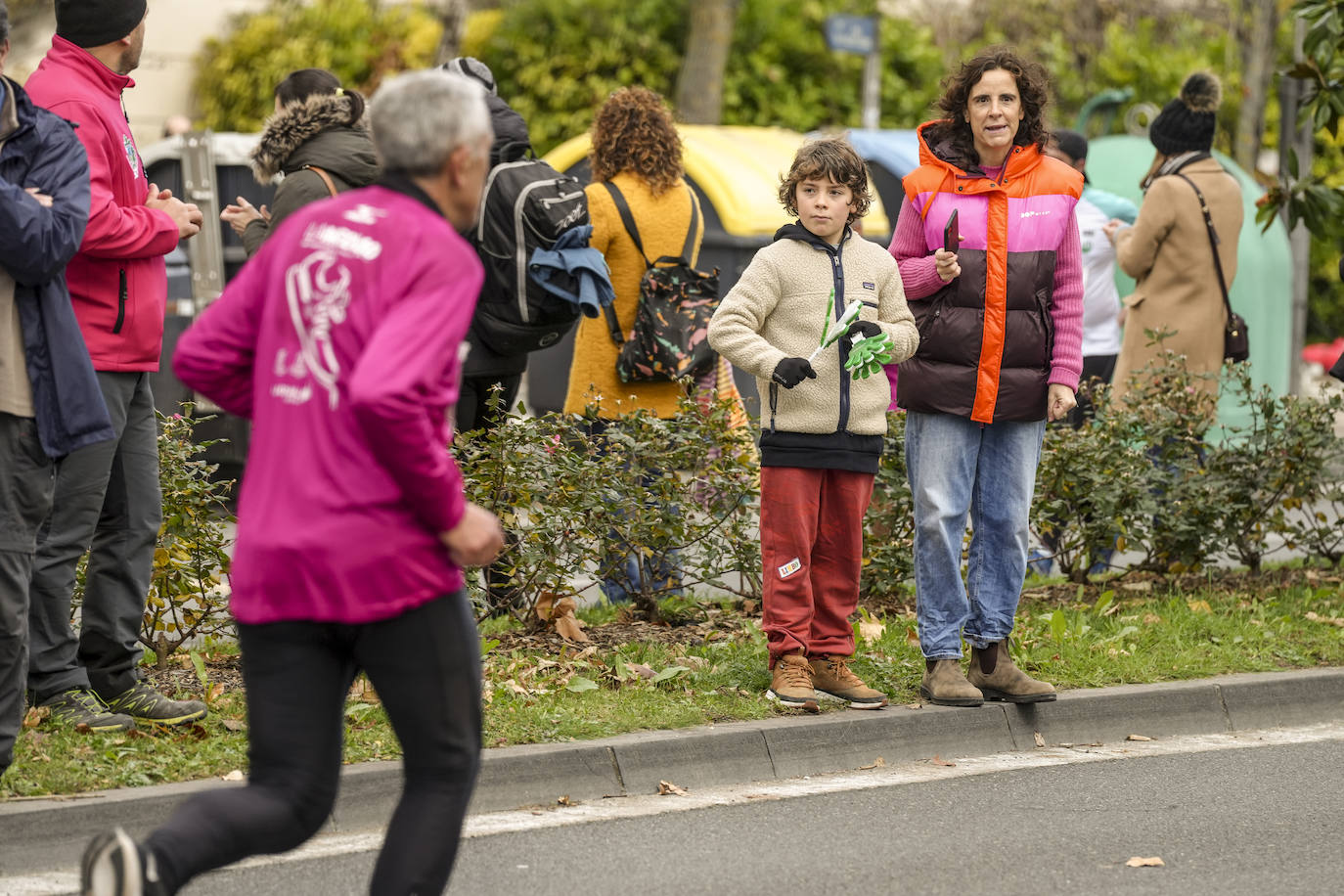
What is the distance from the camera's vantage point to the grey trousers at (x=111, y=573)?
4992 millimetres

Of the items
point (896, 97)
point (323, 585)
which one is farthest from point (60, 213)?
point (896, 97)

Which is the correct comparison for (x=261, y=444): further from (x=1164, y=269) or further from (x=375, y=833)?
(x=1164, y=269)

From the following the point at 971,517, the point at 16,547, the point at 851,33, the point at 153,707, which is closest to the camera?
the point at 16,547

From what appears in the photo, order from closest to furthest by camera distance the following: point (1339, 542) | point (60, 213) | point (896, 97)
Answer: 1. point (60, 213)
2. point (1339, 542)
3. point (896, 97)

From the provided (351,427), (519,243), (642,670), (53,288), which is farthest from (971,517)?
(351,427)

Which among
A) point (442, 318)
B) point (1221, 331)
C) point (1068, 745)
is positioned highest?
point (442, 318)

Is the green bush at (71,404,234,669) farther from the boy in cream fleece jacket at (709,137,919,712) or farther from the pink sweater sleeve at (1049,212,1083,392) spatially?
the pink sweater sleeve at (1049,212,1083,392)

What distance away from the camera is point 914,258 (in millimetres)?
5891

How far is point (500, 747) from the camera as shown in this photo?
5148mm

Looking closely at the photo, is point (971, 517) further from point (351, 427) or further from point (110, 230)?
point (351, 427)

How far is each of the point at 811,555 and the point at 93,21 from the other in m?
2.73

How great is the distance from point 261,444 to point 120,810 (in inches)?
67.2

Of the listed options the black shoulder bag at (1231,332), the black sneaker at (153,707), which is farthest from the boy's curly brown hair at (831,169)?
the black shoulder bag at (1231,332)

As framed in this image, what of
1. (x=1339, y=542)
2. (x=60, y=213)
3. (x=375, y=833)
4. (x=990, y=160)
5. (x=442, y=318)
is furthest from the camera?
(x=1339, y=542)
